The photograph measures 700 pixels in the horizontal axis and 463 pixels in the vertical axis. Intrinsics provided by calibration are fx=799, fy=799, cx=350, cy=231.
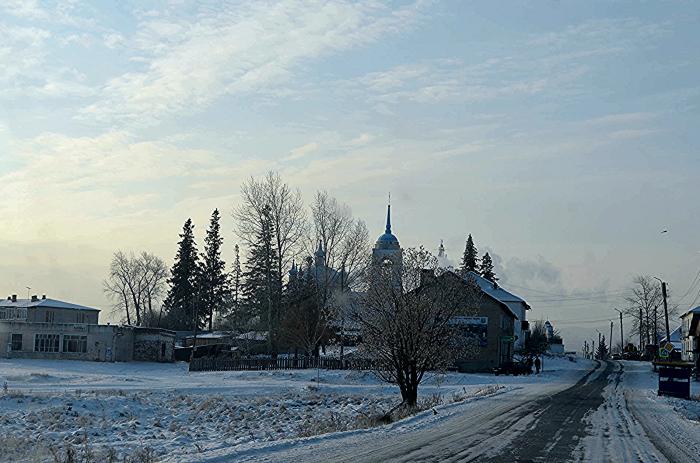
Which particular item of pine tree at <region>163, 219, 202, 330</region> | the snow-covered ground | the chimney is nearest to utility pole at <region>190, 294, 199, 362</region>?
pine tree at <region>163, 219, 202, 330</region>

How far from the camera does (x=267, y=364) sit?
198ft

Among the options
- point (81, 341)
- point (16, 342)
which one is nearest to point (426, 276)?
point (81, 341)

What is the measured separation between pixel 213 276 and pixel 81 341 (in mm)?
22468

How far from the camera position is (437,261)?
3381cm

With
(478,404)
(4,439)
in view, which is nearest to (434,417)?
(478,404)

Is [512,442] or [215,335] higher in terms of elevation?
[215,335]

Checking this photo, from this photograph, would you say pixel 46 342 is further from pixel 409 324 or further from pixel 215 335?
pixel 409 324

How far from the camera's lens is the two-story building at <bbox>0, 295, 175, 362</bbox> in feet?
240

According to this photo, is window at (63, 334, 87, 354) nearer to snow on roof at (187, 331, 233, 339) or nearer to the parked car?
snow on roof at (187, 331, 233, 339)

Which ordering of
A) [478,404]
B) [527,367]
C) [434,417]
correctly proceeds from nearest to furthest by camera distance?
[434,417]
[478,404]
[527,367]

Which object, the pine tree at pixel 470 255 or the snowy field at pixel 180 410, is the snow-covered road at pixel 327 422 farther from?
the pine tree at pixel 470 255

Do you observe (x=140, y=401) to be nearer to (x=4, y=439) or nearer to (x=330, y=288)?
(x=4, y=439)

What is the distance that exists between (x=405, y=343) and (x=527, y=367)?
118 ft

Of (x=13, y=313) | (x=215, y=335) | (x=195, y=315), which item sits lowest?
(x=215, y=335)
